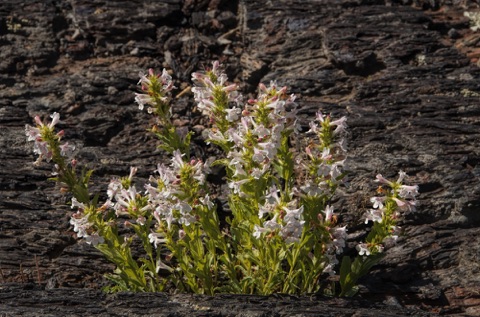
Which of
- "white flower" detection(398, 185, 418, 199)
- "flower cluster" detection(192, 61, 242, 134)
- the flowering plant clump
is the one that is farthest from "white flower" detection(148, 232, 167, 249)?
"white flower" detection(398, 185, 418, 199)

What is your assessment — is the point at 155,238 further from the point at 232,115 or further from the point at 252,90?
the point at 252,90

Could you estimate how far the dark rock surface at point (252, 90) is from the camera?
732 cm

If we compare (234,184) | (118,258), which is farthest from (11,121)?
(234,184)

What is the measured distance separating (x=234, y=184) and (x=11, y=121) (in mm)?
3544

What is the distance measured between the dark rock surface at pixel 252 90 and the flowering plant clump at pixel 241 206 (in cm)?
33

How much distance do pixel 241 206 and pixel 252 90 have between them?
125 inches

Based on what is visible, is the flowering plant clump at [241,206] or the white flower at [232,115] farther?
the white flower at [232,115]

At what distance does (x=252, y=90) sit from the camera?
9727 millimetres

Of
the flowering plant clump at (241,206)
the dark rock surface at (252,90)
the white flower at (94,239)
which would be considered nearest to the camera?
the flowering plant clump at (241,206)

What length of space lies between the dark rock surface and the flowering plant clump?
328 millimetres

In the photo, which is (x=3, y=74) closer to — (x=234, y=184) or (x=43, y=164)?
(x=43, y=164)

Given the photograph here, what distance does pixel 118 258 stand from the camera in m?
6.68

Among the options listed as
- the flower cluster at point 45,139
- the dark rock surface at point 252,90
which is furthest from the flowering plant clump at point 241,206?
the dark rock surface at point 252,90

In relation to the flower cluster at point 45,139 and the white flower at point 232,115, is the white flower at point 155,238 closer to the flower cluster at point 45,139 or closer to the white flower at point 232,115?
the flower cluster at point 45,139
